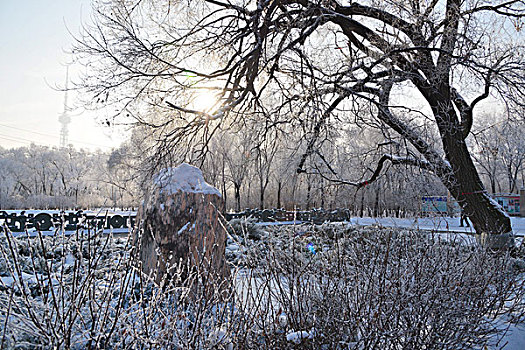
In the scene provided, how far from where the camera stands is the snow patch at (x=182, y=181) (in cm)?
525

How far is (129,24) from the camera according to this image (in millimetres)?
5441

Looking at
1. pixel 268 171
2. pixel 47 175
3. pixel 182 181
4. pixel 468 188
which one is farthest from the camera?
pixel 47 175

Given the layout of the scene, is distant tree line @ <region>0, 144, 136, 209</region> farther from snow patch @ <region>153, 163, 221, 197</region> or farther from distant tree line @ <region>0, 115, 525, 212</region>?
snow patch @ <region>153, 163, 221, 197</region>

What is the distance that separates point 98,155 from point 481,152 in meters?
64.7

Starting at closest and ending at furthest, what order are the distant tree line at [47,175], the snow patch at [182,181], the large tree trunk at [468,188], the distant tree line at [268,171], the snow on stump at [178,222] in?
the snow on stump at [178,222], the snow patch at [182,181], the distant tree line at [268,171], the large tree trunk at [468,188], the distant tree line at [47,175]

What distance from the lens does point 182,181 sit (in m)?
5.41

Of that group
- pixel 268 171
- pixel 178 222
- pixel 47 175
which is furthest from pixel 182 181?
pixel 47 175

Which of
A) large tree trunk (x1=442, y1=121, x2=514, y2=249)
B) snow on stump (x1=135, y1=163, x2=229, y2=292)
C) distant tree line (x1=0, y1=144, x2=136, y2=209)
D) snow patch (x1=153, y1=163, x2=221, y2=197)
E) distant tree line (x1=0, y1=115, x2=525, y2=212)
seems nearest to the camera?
snow on stump (x1=135, y1=163, x2=229, y2=292)

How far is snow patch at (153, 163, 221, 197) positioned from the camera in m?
5.25

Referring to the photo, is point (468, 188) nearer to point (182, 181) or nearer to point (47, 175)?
point (182, 181)

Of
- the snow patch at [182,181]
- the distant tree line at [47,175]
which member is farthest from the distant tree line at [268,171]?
the snow patch at [182,181]

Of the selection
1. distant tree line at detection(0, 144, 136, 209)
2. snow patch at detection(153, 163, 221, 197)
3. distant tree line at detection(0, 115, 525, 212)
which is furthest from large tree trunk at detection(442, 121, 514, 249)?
distant tree line at detection(0, 144, 136, 209)

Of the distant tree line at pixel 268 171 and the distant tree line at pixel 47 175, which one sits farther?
the distant tree line at pixel 47 175

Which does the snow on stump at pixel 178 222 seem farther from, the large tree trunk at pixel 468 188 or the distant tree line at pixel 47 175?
the distant tree line at pixel 47 175
